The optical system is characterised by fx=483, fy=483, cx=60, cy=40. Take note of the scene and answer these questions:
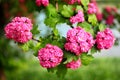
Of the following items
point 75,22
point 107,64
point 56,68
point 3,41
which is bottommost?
point 107,64

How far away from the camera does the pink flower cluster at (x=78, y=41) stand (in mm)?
4332

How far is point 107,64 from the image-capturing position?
11008 mm

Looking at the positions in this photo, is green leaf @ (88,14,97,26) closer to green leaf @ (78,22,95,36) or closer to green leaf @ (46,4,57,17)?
green leaf @ (78,22,95,36)

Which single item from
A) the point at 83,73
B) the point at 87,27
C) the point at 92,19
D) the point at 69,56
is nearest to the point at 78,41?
the point at 69,56

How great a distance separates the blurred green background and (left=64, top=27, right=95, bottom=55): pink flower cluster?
344cm

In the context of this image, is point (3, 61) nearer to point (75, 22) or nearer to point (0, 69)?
point (0, 69)

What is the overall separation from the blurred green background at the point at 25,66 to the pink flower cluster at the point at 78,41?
3444 mm

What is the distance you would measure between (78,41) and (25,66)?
6.63 m

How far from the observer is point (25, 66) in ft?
35.7

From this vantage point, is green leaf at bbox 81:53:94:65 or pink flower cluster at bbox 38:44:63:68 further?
green leaf at bbox 81:53:94:65

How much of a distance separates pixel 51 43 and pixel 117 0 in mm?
11519

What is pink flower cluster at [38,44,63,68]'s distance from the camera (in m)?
4.32

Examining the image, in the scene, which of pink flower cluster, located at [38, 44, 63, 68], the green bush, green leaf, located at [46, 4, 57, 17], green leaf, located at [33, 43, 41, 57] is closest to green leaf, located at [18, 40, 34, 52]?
green leaf, located at [33, 43, 41, 57]

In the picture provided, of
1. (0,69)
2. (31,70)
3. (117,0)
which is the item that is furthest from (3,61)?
(117,0)
